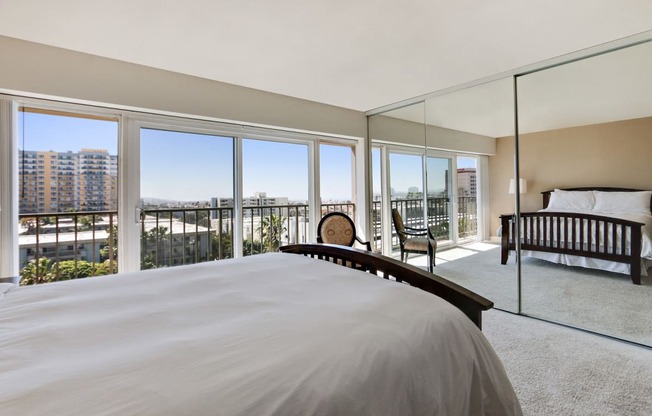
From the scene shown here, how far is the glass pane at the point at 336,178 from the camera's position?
403cm

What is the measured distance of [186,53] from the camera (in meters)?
2.38

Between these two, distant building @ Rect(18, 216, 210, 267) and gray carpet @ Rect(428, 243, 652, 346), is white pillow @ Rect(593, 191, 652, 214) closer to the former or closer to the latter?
gray carpet @ Rect(428, 243, 652, 346)

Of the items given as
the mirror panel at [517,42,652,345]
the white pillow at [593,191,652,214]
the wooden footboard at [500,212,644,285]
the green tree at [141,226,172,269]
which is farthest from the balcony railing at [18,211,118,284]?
the white pillow at [593,191,652,214]

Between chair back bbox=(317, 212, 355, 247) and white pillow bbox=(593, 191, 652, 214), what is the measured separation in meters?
2.24

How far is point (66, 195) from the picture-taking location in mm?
2537

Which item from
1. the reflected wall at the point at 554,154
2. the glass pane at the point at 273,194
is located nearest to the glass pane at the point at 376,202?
the reflected wall at the point at 554,154

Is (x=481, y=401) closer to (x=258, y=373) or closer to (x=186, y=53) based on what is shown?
(x=258, y=373)

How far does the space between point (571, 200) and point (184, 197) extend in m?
3.63

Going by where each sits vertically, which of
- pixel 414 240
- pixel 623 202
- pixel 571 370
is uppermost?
pixel 623 202

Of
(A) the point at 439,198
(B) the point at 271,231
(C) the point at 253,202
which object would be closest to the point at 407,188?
(A) the point at 439,198

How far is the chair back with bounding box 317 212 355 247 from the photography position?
343cm

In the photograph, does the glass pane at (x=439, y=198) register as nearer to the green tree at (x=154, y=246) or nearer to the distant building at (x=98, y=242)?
the distant building at (x=98, y=242)

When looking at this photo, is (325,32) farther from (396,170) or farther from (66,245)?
(66,245)

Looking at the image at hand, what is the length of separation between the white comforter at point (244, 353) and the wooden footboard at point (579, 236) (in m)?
2.13
